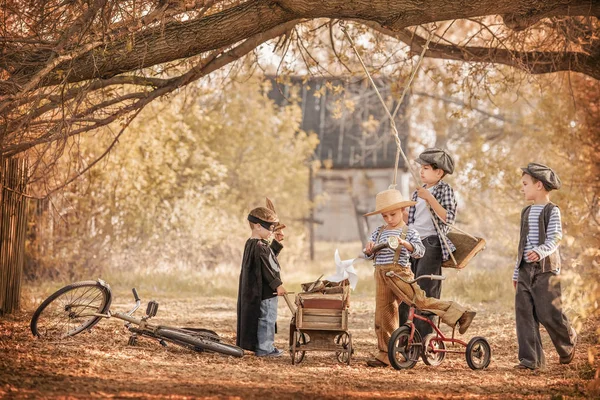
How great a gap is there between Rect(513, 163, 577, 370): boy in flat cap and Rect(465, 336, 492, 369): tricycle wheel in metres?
0.33

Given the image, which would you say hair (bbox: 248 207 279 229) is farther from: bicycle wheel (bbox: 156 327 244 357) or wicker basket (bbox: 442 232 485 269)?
wicker basket (bbox: 442 232 485 269)

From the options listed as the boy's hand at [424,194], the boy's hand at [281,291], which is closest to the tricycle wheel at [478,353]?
the boy's hand at [424,194]

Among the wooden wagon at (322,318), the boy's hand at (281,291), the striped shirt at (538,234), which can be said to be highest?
the striped shirt at (538,234)

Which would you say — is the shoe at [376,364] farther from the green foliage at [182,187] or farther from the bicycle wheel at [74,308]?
the green foliage at [182,187]

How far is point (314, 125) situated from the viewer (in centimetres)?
2647

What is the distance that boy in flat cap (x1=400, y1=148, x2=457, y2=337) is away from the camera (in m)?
7.81

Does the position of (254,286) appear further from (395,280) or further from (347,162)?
(347,162)

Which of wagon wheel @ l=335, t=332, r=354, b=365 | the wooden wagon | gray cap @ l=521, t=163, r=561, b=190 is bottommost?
wagon wheel @ l=335, t=332, r=354, b=365

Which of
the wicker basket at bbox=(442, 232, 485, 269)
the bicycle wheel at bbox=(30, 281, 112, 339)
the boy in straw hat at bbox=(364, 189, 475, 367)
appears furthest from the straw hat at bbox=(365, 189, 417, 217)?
the bicycle wheel at bbox=(30, 281, 112, 339)

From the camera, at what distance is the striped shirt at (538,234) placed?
7.42m

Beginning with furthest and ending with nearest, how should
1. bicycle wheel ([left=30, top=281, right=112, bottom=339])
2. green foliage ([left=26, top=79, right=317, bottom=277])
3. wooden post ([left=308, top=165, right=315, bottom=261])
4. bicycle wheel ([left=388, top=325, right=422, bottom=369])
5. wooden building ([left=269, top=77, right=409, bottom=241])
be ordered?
wooden building ([left=269, top=77, right=409, bottom=241]) < wooden post ([left=308, top=165, right=315, bottom=261]) < green foliage ([left=26, top=79, right=317, bottom=277]) < bicycle wheel ([left=30, top=281, right=112, bottom=339]) < bicycle wheel ([left=388, top=325, right=422, bottom=369])

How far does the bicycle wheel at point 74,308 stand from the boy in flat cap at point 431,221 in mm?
2810

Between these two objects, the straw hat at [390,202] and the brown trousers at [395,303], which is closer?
the brown trousers at [395,303]

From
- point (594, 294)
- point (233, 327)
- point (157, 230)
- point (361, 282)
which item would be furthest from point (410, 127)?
point (594, 294)
